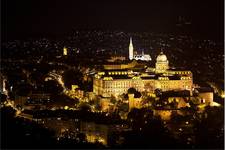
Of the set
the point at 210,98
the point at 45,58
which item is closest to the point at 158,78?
the point at 210,98

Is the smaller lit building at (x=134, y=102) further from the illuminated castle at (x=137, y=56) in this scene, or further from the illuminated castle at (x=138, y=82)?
the illuminated castle at (x=137, y=56)

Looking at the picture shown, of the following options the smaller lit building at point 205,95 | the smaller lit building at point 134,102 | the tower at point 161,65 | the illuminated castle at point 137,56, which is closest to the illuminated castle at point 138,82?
the tower at point 161,65

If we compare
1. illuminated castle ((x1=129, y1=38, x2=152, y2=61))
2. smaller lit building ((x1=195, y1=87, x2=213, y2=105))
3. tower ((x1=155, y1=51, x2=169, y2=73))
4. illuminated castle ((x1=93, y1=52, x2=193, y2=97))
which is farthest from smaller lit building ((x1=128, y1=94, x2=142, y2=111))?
illuminated castle ((x1=129, y1=38, x2=152, y2=61))

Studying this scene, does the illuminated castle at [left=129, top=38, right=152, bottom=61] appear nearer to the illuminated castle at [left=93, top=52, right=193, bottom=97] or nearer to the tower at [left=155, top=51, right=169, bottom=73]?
the tower at [left=155, top=51, right=169, bottom=73]

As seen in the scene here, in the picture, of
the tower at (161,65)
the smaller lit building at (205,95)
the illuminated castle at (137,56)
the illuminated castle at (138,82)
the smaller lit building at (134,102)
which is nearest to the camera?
the smaller lit building at (134,102)

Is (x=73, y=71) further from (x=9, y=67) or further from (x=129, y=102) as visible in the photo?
(x=129, y=102)

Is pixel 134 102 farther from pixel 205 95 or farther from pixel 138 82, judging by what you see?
pixel 138 82

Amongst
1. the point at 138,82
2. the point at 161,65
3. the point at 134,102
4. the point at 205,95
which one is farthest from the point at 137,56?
the point at 134,102

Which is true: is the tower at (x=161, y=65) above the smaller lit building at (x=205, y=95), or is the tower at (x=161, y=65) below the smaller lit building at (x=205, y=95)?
above

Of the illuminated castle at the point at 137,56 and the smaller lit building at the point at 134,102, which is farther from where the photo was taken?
the illuminated castle at the point at 137,56
